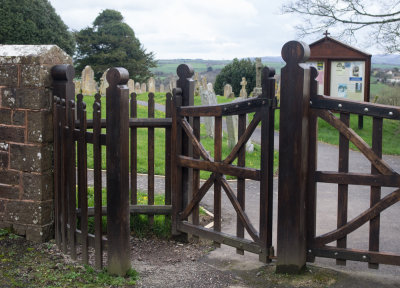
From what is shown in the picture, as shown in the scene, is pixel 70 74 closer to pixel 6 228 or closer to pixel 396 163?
pixel 6 228

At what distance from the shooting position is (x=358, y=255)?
463 centimetres

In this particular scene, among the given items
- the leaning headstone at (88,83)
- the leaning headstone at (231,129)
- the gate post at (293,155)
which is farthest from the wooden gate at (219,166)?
the leaning headstone at (88,83)

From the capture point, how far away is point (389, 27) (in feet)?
53.9

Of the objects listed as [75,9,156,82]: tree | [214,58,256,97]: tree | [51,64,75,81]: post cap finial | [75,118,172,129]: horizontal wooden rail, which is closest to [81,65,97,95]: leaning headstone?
[214,58,256,97]: tree

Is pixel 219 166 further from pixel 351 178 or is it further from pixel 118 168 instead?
pixel 351 178

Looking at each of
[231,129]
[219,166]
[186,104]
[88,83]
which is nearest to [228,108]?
[219,166]

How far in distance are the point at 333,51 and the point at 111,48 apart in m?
29.0

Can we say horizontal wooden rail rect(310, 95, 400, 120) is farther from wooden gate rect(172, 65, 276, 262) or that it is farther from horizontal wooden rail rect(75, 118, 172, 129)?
horizontal wooden rail rect(75, 118, 172, 129)

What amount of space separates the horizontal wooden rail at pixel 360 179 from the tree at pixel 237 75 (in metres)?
29.3

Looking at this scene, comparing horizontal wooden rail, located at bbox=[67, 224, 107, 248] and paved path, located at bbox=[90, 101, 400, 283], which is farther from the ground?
horizontal wooden rail, located at bbox=[67, 224, 107, 248]

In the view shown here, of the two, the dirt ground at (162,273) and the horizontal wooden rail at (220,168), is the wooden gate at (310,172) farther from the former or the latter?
the horizontal wooden rail at (220,168)

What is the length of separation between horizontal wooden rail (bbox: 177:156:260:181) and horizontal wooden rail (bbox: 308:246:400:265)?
2.77ft

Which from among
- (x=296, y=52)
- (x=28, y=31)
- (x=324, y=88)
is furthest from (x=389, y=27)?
(x=28, y=31)

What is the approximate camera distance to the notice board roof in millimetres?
16781
